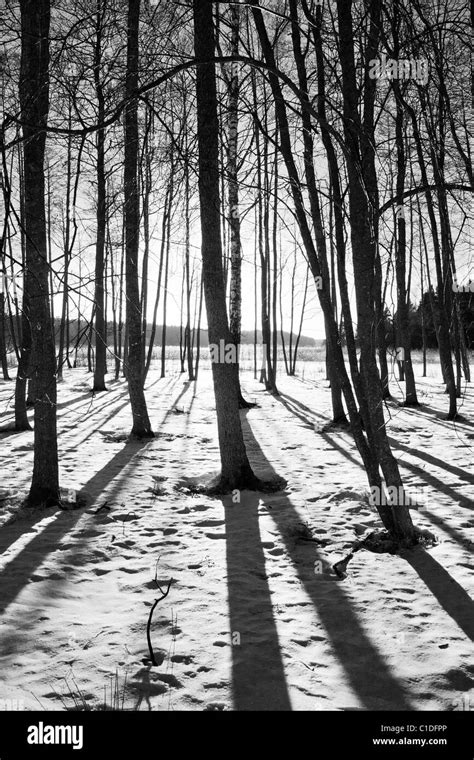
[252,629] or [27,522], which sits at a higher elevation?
[27,522]

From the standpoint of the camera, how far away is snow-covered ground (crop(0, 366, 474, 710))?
250cm

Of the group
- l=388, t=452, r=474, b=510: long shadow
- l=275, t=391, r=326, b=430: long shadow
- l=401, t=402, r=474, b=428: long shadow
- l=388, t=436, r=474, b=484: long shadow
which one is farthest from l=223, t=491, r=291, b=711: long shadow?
l=401, t=402, r=474, b=428: long shadow

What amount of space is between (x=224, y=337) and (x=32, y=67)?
3093 millimetres

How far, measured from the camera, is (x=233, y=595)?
343 cm

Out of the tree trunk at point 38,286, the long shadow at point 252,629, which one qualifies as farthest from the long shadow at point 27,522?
the long shadow at point 252,629

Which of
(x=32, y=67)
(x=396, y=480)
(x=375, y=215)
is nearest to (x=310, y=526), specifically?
(x=396, y=480)

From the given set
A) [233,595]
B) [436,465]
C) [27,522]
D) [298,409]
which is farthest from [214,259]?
[298,409]

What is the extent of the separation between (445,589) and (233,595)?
58.7 inches

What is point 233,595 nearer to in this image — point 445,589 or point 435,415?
point 445,589

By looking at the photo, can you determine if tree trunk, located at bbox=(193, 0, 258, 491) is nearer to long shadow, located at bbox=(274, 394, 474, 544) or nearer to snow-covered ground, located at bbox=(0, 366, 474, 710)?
snow-covered ground, located at bbox=(0, 366, 474, 710)

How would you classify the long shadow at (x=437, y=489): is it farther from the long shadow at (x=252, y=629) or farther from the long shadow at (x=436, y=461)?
the long shadow at (x=252, y=629)

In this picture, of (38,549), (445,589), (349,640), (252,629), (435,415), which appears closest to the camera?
(349,640)

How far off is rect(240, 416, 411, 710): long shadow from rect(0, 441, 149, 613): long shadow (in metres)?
1.67

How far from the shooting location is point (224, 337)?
5.59 metres
